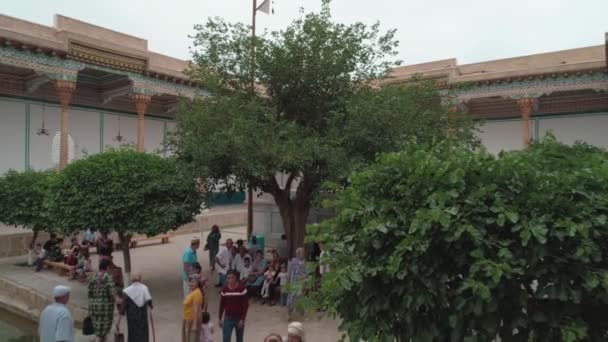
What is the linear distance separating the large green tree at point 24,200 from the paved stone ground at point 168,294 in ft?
4.11

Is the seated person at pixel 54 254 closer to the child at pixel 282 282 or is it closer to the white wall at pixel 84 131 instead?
the child at pixel 282 282

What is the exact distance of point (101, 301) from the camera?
6.13m

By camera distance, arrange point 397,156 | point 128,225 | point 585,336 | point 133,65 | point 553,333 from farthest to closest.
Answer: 1. point 133,65
2. point 128,225
3. point 397,156
4. point 553,333
5. point 585,336

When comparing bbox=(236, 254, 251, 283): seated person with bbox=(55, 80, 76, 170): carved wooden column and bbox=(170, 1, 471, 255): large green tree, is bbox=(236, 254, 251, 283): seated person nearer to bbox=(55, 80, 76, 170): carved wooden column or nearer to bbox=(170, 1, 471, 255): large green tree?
bbox=(170, 1, 471, 255): large green tree

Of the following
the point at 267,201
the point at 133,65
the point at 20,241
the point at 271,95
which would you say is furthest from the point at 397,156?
the point at 133,65

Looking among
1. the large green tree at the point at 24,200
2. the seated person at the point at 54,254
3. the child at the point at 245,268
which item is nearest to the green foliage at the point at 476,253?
the child at the point at 245,268

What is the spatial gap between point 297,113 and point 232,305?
16.3ft

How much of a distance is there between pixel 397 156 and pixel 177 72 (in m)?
17.9

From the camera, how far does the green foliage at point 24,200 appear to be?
12.5 metres

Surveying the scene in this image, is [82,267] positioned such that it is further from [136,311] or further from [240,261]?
[136,311]

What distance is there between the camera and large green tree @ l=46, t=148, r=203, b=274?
8.87 m

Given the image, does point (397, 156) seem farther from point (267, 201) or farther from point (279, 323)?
point (267, 201)

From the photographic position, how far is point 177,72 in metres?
19.5

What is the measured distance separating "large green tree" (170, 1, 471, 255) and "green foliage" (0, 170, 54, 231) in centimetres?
526
